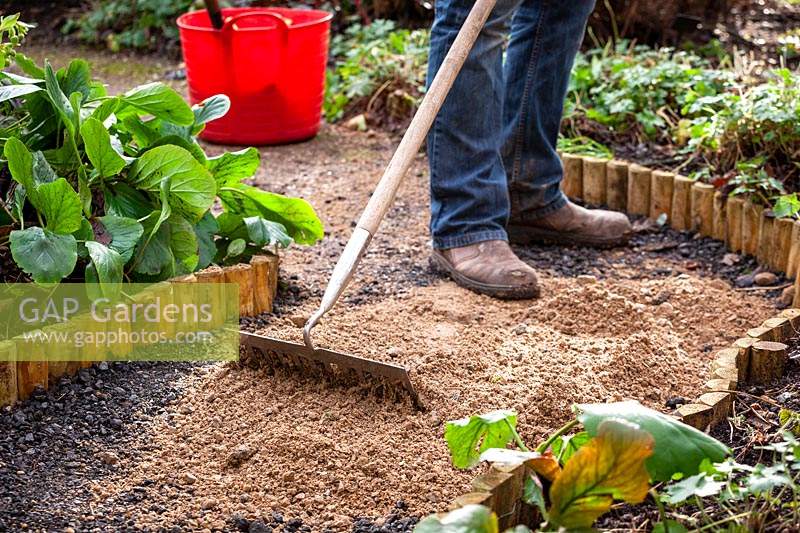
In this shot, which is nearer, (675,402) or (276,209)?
(675,402)

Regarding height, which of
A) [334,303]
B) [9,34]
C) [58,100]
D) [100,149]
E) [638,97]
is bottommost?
[334,303]

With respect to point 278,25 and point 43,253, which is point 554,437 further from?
point 278,25

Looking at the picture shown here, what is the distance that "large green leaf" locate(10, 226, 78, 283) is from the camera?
2.45m

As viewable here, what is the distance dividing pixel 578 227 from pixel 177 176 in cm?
158

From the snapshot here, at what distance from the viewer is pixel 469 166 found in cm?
329

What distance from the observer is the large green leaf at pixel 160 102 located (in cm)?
288

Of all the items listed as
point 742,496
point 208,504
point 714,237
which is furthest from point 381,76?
point 742,496

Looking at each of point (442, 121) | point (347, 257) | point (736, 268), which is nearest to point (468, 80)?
point (442, 121)

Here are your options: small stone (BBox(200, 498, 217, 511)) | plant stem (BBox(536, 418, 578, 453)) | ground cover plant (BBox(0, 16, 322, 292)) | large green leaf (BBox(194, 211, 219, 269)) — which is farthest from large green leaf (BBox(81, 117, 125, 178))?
plant stem (BBox(536, 418, 578, 453))

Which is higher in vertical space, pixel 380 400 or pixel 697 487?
pixel 697 487

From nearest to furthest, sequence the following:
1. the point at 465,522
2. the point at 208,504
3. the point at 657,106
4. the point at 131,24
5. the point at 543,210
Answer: the point at 465,522 < the point at 208,504 < the point at 543,210 < the point at 657,106 < the point at 131,24

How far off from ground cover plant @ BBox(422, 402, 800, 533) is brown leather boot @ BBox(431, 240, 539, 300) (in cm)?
119

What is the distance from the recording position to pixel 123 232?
2682 mm

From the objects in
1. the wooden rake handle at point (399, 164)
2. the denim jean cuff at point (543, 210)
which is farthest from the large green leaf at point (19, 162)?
the denim jean cuff at point (543, 210)
